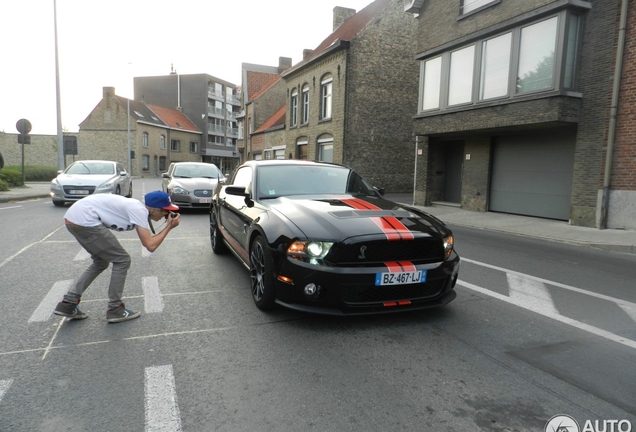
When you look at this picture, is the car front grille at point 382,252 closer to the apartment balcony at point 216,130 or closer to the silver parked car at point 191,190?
the silver parked car at point 191,190

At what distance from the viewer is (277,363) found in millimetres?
3271

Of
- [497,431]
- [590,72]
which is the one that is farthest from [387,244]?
[590,72]

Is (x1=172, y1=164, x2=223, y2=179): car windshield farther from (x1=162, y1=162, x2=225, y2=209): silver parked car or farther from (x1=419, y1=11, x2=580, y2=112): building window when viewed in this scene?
(x1=419, y1=11, x2=580, y2=112): building window

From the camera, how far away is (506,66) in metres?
13.8

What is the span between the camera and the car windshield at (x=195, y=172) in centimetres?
1427

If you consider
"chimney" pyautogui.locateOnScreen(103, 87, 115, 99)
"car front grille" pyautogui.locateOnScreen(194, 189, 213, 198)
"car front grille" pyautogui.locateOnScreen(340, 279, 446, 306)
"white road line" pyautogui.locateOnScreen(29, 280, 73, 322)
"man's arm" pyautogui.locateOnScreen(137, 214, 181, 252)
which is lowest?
"white road line" pyautogui.locateOnScreen(29, 280, 73, 322)

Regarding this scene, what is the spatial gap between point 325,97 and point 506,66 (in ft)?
46.7

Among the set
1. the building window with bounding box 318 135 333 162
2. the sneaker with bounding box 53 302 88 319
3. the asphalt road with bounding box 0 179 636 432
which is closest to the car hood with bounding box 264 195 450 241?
the asphalt road with bounding box 0 179 636 432

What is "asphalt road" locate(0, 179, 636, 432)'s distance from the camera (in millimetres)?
2592

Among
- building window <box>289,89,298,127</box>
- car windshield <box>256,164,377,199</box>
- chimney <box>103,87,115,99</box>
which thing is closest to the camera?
car windshield <box>256,164,377,199</box>

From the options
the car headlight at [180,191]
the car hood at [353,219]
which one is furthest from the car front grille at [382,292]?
the car headlight at [180,191]

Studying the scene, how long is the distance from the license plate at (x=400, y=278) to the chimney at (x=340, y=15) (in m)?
31.3

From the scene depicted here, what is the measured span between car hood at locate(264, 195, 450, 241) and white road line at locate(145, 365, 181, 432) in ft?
5.23

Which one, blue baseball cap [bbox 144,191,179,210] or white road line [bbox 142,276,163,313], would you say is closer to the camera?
blue baseball cap [bbox 144,191,179,210]
